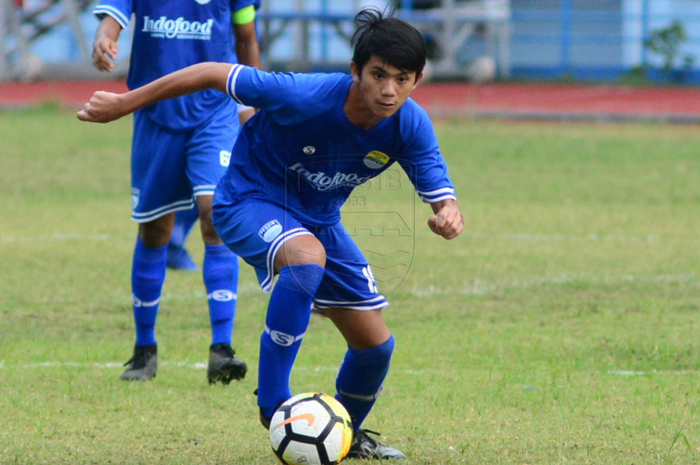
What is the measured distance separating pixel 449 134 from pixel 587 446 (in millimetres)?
11867

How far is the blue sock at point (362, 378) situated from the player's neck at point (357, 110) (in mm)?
790

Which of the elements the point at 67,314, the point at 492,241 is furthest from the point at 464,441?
the point at 492,241

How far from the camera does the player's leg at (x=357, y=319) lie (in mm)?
3826

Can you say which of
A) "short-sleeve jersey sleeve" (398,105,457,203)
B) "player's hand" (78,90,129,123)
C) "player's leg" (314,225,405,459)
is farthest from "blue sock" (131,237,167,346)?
"short-sleeve jersey sleeve" (398,105,457,203)

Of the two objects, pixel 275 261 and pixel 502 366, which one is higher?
pixel 275 261

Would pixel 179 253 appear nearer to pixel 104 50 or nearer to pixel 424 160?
pixel 104 50

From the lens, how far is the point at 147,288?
16.9 ft

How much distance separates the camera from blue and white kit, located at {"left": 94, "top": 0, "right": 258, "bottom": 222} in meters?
5.15

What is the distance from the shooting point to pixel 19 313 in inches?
247

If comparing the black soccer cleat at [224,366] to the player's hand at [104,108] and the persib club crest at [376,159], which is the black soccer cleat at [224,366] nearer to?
the persib club crest at [376,159]

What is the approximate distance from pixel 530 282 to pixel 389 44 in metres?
3.97

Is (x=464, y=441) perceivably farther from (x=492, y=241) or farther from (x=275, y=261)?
(x=492, y=241)

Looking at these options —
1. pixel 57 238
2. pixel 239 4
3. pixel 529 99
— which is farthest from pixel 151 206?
pixel 529 99

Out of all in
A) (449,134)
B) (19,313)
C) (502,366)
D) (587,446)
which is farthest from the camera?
(449,134)
